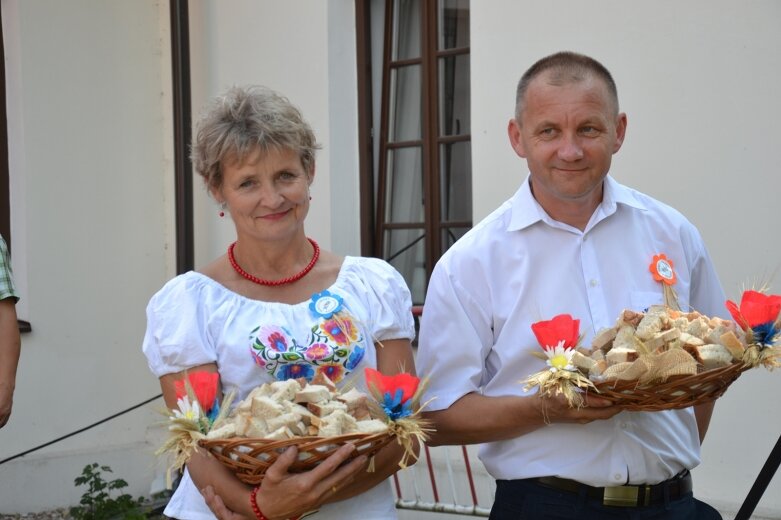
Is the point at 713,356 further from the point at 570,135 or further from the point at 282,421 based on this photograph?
the point at 282,421

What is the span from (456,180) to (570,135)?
12.5 feet

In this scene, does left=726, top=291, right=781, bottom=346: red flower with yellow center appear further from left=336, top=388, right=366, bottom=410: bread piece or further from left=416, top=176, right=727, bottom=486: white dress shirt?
left=336, top=388, right=366, bottom=410: bread piece

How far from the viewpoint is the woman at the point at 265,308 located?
291 centimetres

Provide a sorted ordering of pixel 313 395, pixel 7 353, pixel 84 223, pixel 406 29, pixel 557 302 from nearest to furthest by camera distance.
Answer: pixel 313 395 → pixel 557 302 → pixel 7 353 → pixel 406 29 → pixel 84 223

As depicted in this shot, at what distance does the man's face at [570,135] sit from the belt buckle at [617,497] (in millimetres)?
778

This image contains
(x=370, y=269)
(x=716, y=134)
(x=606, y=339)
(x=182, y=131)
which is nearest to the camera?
(x=606, y=339)

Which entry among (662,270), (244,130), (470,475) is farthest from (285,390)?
(470,475)

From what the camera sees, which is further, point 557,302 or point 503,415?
point 557,302

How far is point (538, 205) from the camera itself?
3.08 metres

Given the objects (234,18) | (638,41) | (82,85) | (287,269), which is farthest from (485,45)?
(287,269)

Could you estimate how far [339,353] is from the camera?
2.93m

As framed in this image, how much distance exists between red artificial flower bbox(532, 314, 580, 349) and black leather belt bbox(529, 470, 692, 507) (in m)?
0.44

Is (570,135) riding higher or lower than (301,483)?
higher

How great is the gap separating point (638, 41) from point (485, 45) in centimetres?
97
